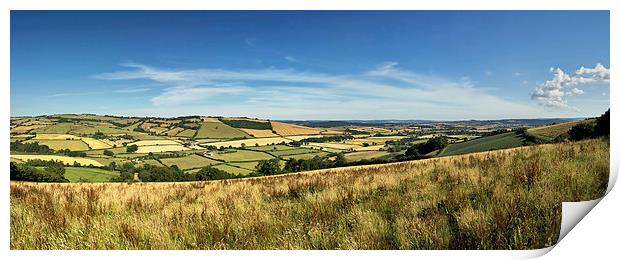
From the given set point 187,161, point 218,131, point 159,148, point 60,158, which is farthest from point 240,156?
point 60,158

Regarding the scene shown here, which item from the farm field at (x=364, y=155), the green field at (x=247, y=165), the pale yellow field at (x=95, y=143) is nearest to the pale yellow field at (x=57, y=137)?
the pale yellow field at (x=95, y=143)

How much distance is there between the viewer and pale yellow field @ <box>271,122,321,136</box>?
10.6 m

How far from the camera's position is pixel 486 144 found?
8.67 m

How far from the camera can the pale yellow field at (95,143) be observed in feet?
32.9

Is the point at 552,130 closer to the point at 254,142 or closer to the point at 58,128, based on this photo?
the point at 254,142

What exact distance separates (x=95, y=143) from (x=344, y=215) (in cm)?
915

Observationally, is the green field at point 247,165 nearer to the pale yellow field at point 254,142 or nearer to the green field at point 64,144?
the pale yellow field at point 254,142

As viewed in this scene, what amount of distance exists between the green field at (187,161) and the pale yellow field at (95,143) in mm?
2491

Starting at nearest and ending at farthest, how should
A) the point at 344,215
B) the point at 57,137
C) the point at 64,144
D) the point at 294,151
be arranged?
the point at 344,215 → the point at 57,137 → the point at 64,144 → the point at 294,151

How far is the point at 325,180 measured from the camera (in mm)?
6043

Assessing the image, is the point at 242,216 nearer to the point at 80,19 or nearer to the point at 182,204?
the point at 182,204

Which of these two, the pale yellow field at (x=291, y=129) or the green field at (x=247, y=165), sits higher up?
the pale yellow field at (x=291, y=129)

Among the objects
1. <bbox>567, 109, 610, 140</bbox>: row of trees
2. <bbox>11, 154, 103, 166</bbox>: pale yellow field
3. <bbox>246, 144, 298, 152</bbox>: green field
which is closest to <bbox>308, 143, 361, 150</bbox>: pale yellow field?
<bbox>246, 144, 298, 152</bbox>: green field

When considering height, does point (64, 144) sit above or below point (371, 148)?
above
